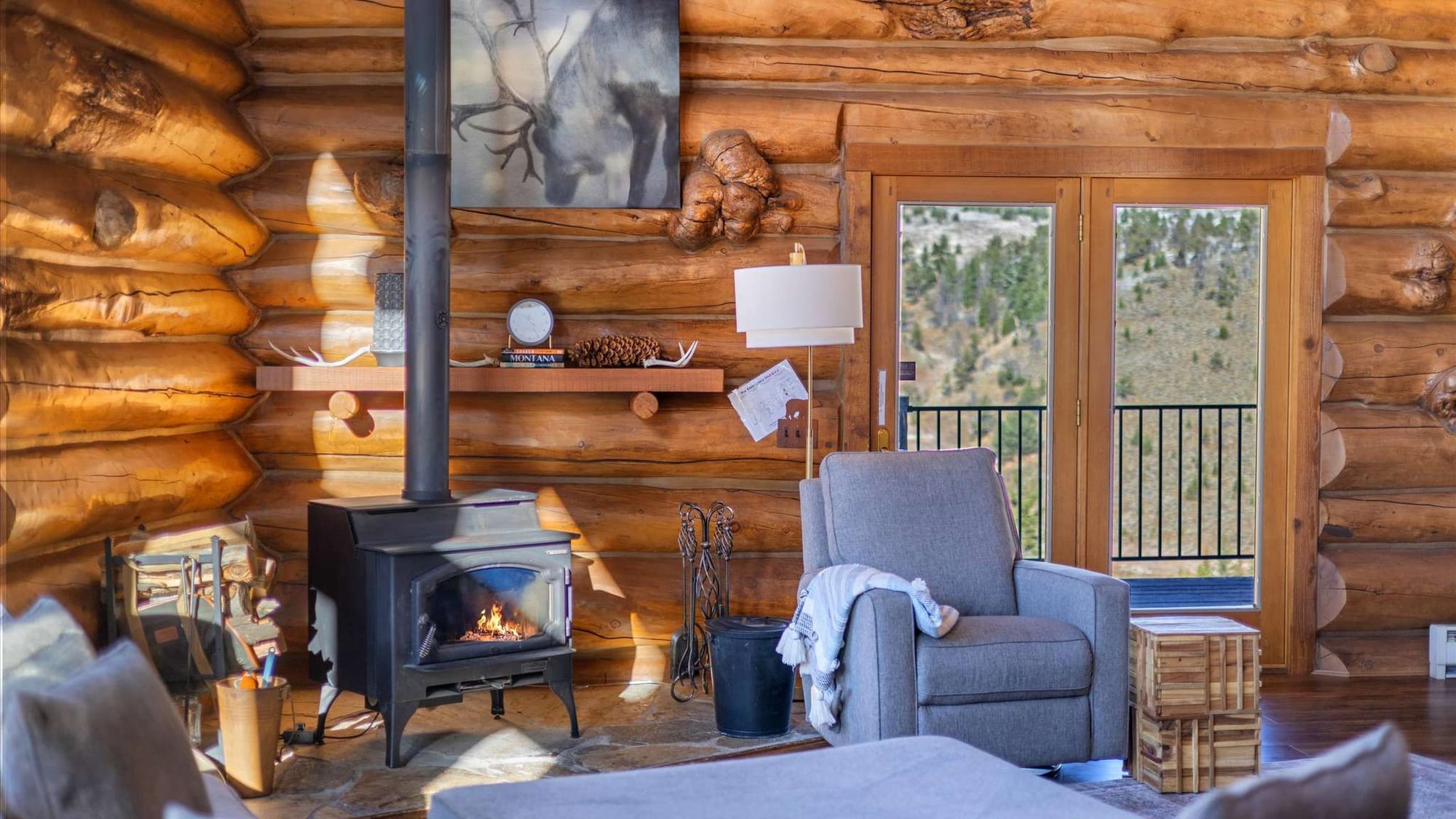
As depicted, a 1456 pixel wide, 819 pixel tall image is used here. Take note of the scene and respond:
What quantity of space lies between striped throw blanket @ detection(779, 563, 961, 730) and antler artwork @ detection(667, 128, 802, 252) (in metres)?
1.68

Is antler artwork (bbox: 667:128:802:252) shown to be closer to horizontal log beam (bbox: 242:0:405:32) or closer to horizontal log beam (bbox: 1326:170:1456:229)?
horizontal log beam (bbox: 242:0:405:32)

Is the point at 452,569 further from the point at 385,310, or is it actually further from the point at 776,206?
the point at 776,206

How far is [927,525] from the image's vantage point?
4.32 m

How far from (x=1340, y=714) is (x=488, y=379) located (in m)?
3.52

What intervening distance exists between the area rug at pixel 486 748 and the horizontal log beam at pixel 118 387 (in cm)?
120

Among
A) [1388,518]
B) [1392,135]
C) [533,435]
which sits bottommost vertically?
[1388,518]

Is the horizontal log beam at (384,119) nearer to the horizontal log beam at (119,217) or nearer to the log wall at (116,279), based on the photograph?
the log wall at (116,279)

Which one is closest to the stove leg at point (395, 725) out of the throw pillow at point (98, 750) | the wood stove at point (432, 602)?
the wood stove at point (432, 602)

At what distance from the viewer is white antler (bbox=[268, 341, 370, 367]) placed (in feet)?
16.8

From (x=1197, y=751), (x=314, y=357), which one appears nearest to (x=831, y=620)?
(x=1197, y=751)

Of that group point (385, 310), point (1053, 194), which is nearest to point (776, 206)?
point (1053, 194)

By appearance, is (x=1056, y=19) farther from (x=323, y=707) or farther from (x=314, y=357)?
(x=323, y=707)

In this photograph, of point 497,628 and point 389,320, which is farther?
point 389,320

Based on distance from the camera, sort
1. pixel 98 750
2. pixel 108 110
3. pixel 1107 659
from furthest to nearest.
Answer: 1. pixel 108 110
2. pixel 1107 659
3. pixel 98 750
